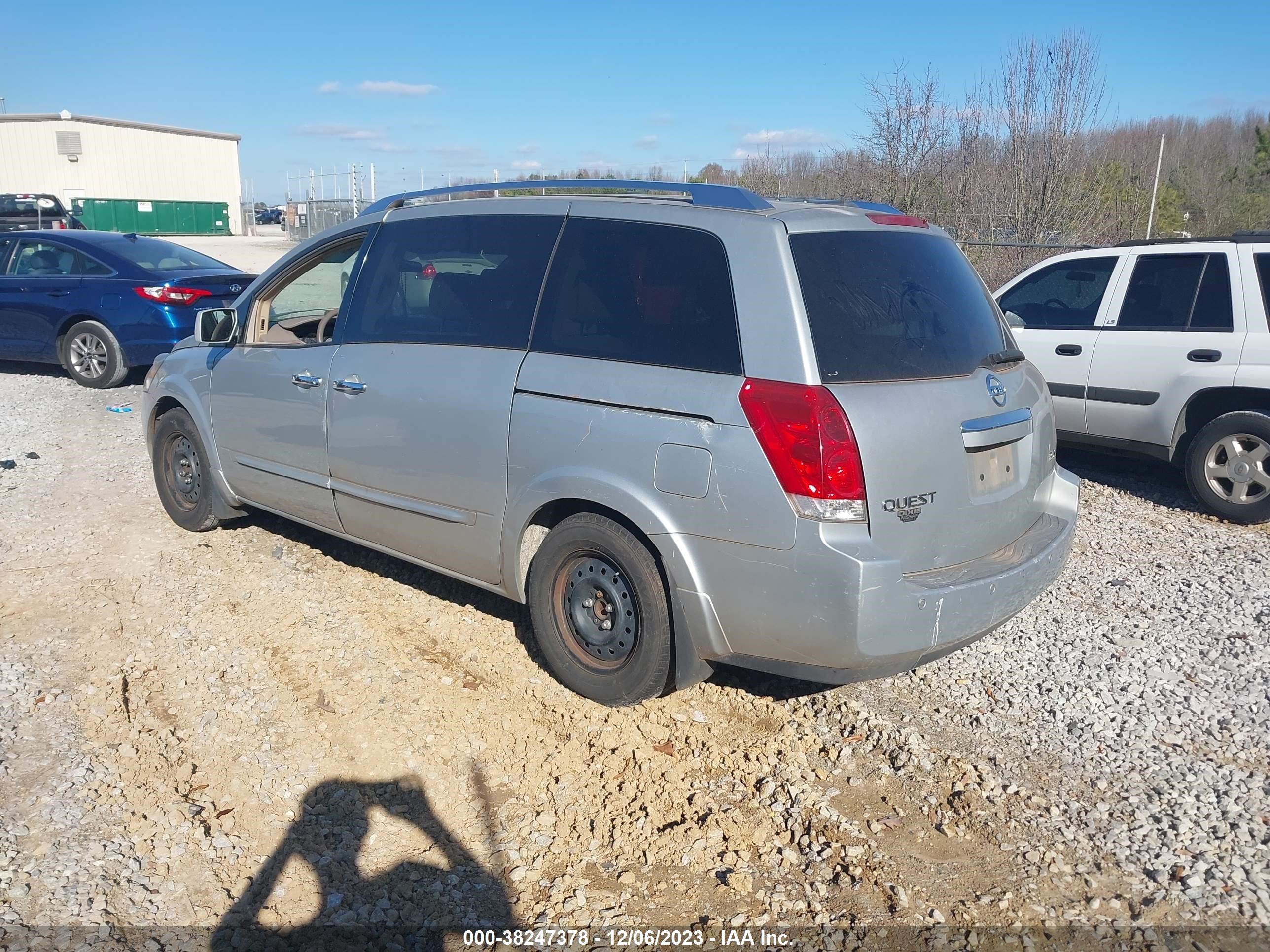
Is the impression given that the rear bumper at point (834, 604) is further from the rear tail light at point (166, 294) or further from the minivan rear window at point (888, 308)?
the rear tail light at point (166, 294)

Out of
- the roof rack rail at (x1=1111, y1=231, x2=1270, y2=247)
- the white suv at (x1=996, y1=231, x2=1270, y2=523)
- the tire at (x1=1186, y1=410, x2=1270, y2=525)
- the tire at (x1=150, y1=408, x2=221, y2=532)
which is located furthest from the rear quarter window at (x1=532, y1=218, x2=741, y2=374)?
the roof rack rail at (x1=1111, y1=231, x2=1270, y2=247)

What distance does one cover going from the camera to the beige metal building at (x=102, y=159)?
5328 cm

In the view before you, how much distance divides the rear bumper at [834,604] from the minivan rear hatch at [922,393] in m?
0.10

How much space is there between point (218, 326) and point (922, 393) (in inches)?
161

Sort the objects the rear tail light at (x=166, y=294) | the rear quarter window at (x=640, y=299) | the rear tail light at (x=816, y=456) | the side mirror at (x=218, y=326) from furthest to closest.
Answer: the rear tail light at (x=166, y=294)
the side mirror at (x=218, y=326)
the rear quarter window at (x=640, y=299)
the rear tail light at (x=816, y=456)

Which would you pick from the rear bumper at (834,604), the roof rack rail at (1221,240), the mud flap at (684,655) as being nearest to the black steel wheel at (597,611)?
the mud flap at (684,655)

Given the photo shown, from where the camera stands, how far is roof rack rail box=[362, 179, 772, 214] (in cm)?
393

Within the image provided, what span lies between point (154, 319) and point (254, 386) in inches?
238

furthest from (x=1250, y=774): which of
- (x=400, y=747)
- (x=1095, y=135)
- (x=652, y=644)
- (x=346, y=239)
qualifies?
(x=1095, y=135)

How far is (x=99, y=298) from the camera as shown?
35.6 ft

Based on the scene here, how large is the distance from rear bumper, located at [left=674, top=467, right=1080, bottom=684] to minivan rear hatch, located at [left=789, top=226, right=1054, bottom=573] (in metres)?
0.10

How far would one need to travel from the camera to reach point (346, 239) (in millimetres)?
5371

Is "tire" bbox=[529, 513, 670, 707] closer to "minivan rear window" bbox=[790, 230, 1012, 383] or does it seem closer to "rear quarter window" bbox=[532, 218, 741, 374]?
"rear quarter window" bbox=[532, 218, 741, 374]

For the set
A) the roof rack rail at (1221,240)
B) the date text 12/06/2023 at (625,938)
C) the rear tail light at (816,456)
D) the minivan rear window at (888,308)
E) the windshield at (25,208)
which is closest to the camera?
the date text 12/06/2023 at (625,938)
